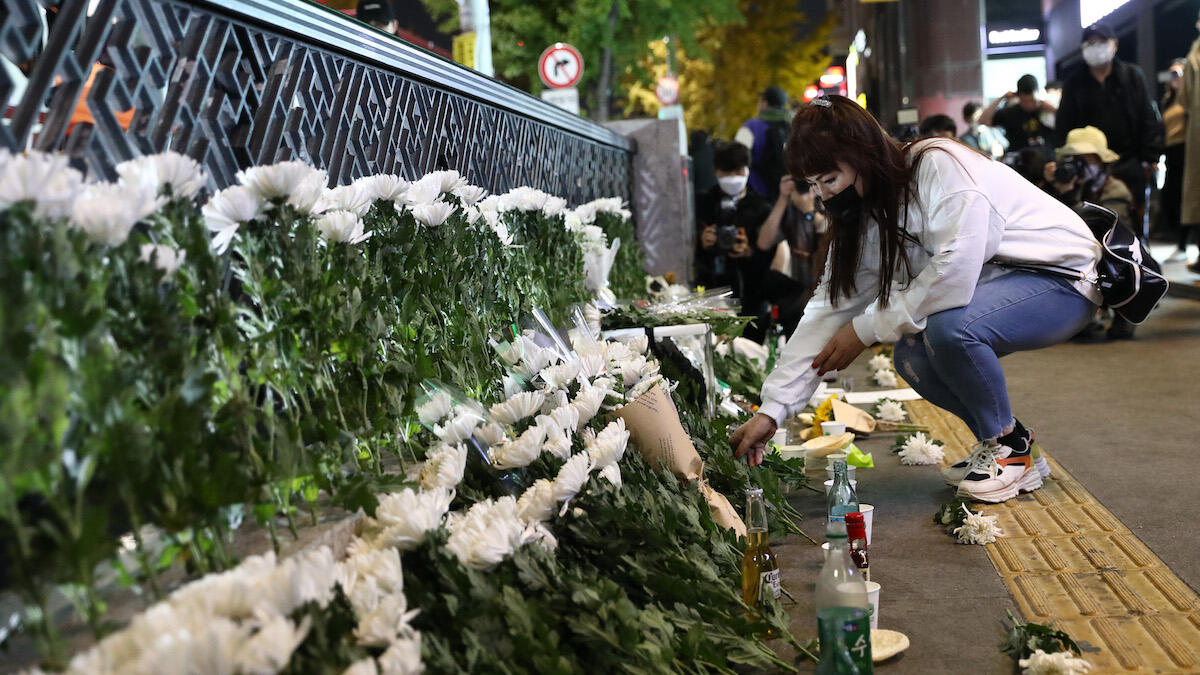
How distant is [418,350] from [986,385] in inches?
91.7

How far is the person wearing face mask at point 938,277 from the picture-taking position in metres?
3.97

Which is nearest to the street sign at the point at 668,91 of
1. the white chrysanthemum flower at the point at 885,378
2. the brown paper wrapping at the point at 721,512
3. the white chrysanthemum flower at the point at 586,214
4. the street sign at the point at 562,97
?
the street sign at the point at 562,97

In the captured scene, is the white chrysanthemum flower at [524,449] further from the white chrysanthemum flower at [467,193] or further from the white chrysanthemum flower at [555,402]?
the white chrysanthemum flower at [467,193]

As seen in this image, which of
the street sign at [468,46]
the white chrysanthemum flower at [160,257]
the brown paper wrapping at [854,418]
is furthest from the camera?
the street sign at [468,46]

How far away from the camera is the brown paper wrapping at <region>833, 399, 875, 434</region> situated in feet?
17.8

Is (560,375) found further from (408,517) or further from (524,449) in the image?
(408,517)

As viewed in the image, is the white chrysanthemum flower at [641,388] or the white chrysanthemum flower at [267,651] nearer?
the white chrysanthemum flower at [267,651]

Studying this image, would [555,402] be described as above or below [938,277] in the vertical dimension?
below

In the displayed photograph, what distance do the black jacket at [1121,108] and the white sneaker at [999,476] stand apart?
21.2 ft

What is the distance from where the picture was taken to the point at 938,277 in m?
3.98

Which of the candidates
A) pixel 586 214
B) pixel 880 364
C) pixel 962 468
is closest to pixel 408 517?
pixel 962 468

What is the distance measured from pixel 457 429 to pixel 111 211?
110cm

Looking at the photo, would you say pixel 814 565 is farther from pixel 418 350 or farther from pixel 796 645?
pixel 418 350

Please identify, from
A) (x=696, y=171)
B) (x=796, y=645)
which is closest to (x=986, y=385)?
(x=796, y=645)
